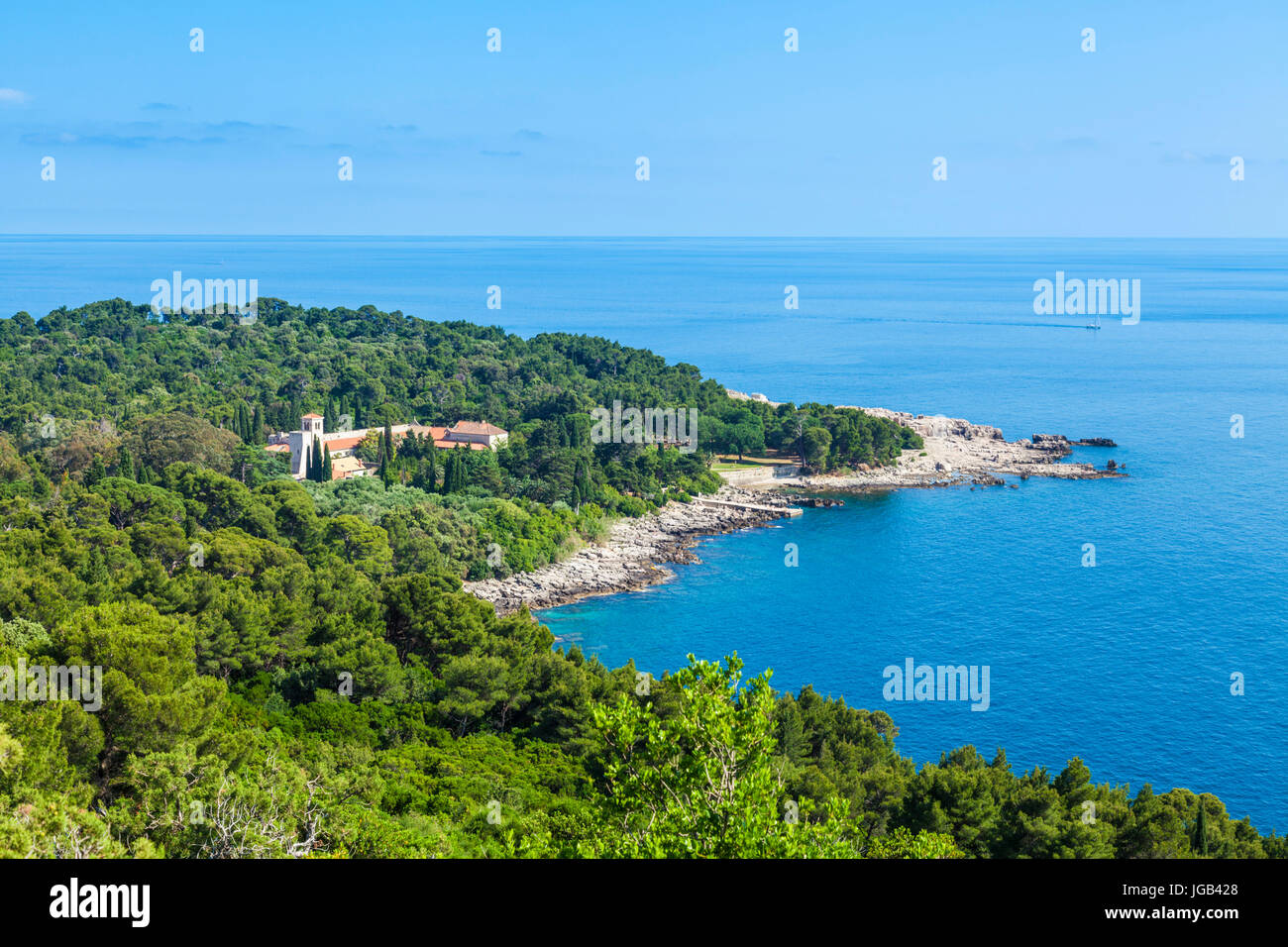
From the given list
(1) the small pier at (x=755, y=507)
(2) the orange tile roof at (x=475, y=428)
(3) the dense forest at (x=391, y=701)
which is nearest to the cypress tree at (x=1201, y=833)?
(3) the dense forest at (x=391, y=701)

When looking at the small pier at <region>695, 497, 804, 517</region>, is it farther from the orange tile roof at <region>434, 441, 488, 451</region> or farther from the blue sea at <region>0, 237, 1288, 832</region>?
the orange tile roof at <region>434, 441, 488, 451</region>

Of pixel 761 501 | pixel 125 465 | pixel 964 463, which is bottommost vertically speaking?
pixel 761 501

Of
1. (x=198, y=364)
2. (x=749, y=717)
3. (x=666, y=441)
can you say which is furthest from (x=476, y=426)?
(x=749, y=717)

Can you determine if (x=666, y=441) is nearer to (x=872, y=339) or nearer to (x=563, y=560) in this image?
(x=563, y=560)

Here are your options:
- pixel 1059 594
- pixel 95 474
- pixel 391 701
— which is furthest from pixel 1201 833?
pixel 95 474

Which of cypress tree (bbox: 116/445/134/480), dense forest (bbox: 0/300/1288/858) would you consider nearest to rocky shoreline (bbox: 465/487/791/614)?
dense forest (bbox: 0/300/1288/858)

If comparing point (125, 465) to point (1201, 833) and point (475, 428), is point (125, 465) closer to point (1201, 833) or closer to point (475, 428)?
point (475, 428)
